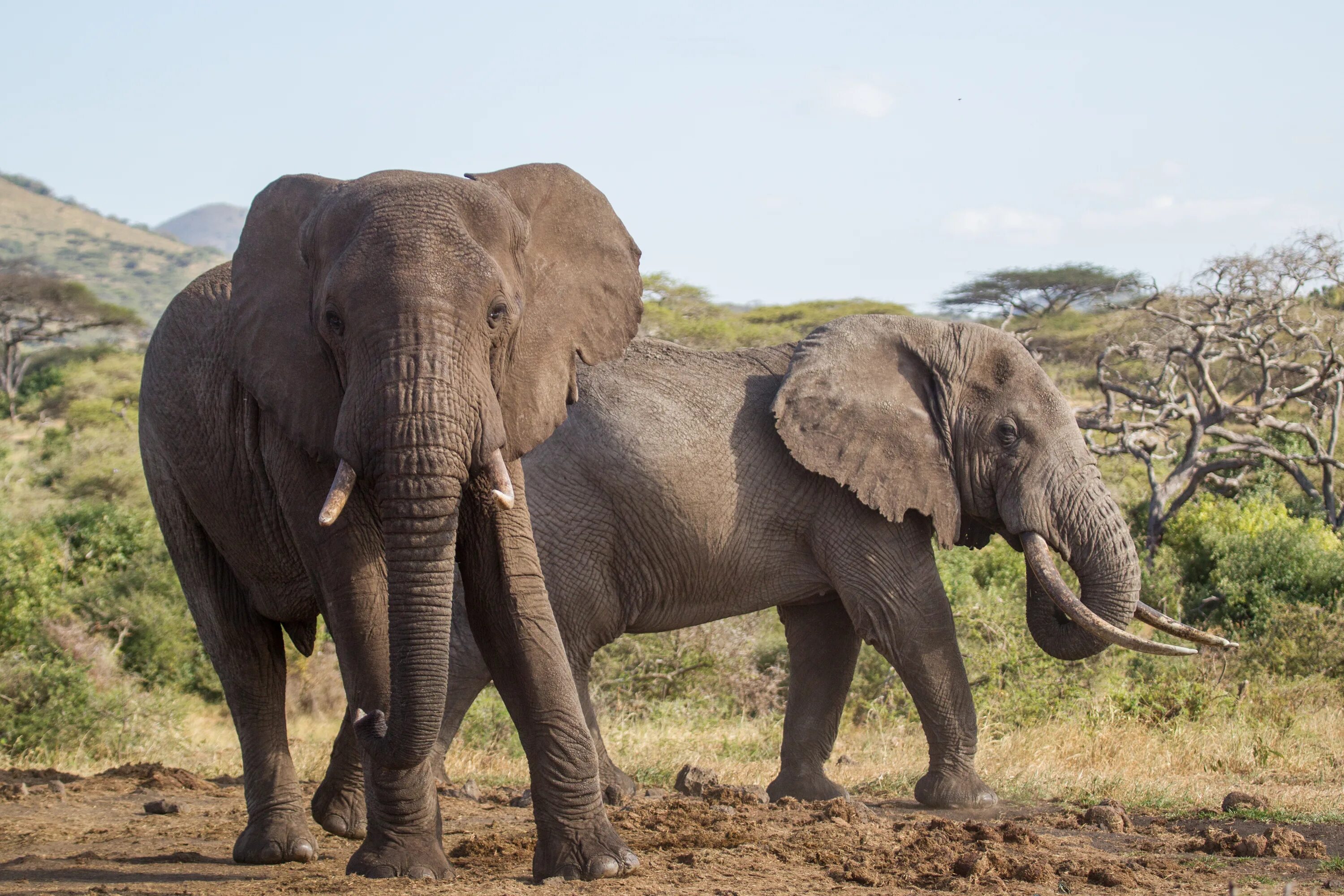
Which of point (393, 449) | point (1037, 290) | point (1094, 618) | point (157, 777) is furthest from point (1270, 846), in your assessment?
point (1037, 290)

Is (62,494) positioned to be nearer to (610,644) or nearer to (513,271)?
(610,644)

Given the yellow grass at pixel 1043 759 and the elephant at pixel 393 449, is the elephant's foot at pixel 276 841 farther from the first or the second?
the yellow grass at pixel 1043 759

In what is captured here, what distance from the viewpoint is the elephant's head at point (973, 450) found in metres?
6.98

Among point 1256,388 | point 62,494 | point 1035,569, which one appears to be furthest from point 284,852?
point 62,494

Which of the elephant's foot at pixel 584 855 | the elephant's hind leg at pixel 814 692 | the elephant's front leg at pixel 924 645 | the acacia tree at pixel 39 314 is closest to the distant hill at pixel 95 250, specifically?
the acacia tree at pixel 39 314

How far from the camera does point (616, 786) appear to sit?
6988 millimetres

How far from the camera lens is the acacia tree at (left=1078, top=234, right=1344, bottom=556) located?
14398 mm

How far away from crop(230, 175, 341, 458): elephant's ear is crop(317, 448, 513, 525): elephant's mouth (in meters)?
0.24

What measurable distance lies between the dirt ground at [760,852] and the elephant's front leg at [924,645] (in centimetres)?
19

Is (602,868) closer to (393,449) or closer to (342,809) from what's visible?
(342,809)

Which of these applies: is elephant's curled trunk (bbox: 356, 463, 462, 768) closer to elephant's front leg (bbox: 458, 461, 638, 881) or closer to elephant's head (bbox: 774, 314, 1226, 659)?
elephant's front leg (bbox: 458, 461, 638, 881)

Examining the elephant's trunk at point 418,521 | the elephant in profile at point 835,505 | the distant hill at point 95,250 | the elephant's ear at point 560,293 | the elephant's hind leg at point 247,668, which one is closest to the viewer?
the elephant's trunk at point 418,521

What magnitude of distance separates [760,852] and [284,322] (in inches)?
91.7

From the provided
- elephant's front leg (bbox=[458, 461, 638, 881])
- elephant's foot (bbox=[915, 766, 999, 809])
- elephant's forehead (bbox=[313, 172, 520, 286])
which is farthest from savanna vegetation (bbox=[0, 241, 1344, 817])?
elephant's forehead (bbox=[313, 172, 520, 286])
